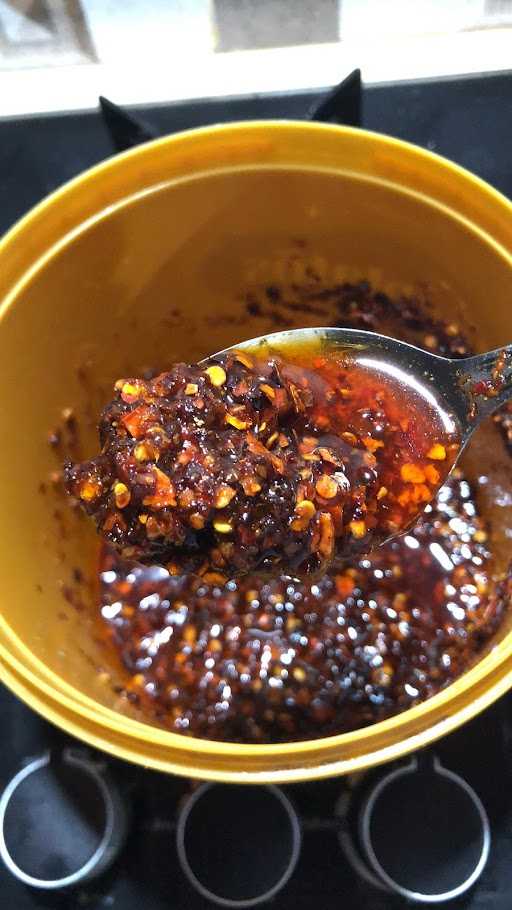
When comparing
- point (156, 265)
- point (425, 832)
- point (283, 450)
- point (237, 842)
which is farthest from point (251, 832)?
point (156, 265)

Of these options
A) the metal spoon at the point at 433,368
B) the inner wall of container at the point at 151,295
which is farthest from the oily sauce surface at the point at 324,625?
the metal spoon at the point at 433,368

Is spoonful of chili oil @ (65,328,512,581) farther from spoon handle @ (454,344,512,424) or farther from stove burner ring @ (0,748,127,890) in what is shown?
stove burner ring @ (0,748,127,890)

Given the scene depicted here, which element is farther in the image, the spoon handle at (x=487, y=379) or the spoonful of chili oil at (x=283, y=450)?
the spoon handle at (x=487, y=379)

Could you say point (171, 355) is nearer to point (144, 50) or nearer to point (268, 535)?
point (268, 535)

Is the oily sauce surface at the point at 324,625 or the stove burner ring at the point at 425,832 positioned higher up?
the oily sauce surface at the point at 324,625

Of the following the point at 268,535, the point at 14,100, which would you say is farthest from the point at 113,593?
the point at 14,100

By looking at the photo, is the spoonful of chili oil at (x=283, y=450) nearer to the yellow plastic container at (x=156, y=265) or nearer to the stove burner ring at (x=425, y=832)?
the yellow plastic container at (x=156, y=265)

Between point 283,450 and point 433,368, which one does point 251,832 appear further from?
point 433,368

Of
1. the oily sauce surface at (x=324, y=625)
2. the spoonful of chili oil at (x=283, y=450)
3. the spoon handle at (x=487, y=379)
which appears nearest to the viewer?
the spoonful of chili oil at (x=283, y=450)

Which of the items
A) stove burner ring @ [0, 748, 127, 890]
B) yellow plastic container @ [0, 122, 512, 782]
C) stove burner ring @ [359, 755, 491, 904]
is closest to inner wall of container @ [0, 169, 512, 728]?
yellow plastic container @ [0, 122, 512, 782]
